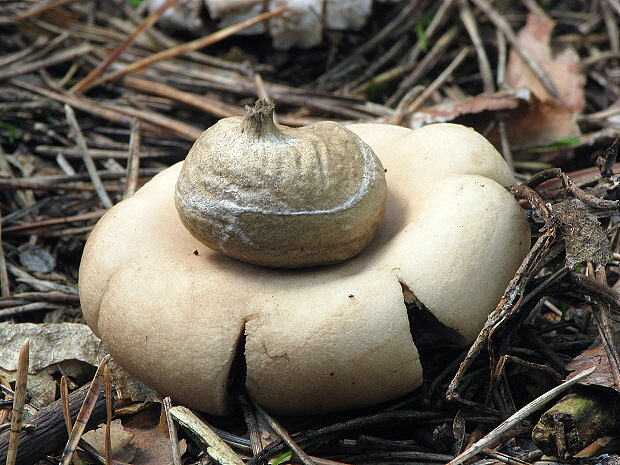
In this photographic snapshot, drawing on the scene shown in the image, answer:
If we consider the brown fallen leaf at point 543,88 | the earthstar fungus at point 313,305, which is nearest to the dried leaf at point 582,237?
the earthstar fungus at point 313,305

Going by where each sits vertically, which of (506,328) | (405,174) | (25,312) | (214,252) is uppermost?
(405,174)

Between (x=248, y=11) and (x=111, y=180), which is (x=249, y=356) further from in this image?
(x=248, y=11)

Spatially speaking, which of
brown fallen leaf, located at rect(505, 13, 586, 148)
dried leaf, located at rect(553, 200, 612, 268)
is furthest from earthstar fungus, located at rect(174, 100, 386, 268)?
brown fallen leaf, located at rect(505, 13, 586, 148)

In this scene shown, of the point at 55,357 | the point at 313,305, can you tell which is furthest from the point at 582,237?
the point at 55,357

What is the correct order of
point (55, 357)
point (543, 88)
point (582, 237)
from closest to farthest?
point (582, 237) < point (55, 357) < point (543, 88)

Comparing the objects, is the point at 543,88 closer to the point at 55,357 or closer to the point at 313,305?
the point at 313,305

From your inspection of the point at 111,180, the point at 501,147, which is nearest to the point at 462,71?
the point at 501,147

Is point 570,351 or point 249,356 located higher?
point 249,356

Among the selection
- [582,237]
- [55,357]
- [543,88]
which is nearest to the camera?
[582,237]
